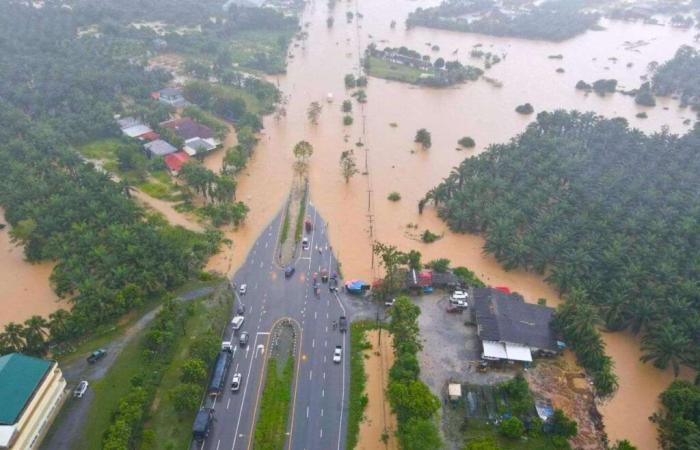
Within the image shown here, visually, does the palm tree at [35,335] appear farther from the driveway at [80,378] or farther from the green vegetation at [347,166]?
the green vegetation at [347,166]

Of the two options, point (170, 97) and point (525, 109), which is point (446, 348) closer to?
point (525, 109)

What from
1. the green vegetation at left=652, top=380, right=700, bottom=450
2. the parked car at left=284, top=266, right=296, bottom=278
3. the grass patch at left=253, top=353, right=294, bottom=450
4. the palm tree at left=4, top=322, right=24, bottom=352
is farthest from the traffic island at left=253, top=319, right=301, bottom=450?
the green vegetation at left=652, top=380, right=700, bottom=450

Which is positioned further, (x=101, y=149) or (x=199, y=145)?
(x=101, y=149)

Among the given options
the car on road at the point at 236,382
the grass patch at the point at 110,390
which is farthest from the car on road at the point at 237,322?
the grass patch at the point at 110,390

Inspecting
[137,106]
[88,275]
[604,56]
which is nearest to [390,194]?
[88,275]

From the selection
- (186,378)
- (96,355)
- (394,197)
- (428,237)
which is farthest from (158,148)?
(186,378)

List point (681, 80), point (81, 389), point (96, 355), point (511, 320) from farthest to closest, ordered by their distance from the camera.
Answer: point (681, 80), point (511, 320), point (96, 355), point (81, 389)

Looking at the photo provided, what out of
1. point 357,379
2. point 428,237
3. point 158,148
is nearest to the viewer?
point 357,379
